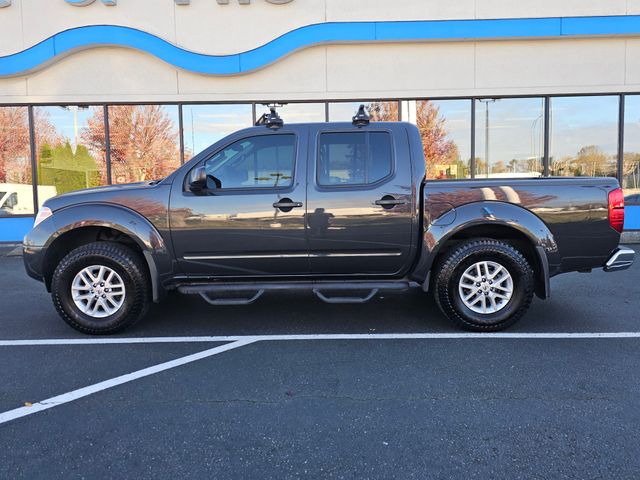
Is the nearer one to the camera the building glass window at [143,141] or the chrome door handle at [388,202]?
the chrome door handle at [388,202]

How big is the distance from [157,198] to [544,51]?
9081 millimetres

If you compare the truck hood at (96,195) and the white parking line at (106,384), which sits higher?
the truck hood at (96,195)

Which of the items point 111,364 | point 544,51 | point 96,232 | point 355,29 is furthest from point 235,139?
point 544,51

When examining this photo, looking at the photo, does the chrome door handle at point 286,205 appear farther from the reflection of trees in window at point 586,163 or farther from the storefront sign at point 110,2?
the reflection of trees in window at point 586,163

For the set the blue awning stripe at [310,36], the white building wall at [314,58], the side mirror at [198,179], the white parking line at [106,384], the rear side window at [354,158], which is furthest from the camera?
the white building wall at [314,58]

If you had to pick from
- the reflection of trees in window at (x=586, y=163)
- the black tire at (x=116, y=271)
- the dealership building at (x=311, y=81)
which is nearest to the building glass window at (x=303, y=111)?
the dealership building at (x=311, y=81)

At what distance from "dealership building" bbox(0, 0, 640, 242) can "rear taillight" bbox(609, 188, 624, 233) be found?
642 centimetres

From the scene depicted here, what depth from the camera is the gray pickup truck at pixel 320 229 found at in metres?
4.35

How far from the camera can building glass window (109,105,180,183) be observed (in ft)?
34.5

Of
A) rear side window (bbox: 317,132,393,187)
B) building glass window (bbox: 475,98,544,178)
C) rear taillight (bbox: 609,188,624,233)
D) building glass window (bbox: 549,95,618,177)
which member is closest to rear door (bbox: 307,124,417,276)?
rear side window (bbox: 317,132,393,187)

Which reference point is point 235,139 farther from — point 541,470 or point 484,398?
point 541,470

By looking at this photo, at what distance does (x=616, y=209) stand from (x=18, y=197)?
37.3 ft

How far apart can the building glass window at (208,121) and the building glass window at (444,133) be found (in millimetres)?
3570

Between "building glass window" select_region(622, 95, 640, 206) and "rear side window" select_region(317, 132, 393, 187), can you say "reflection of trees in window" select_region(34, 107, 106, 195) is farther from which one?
"building glass window" select_region(622, 95, 640, 206)
